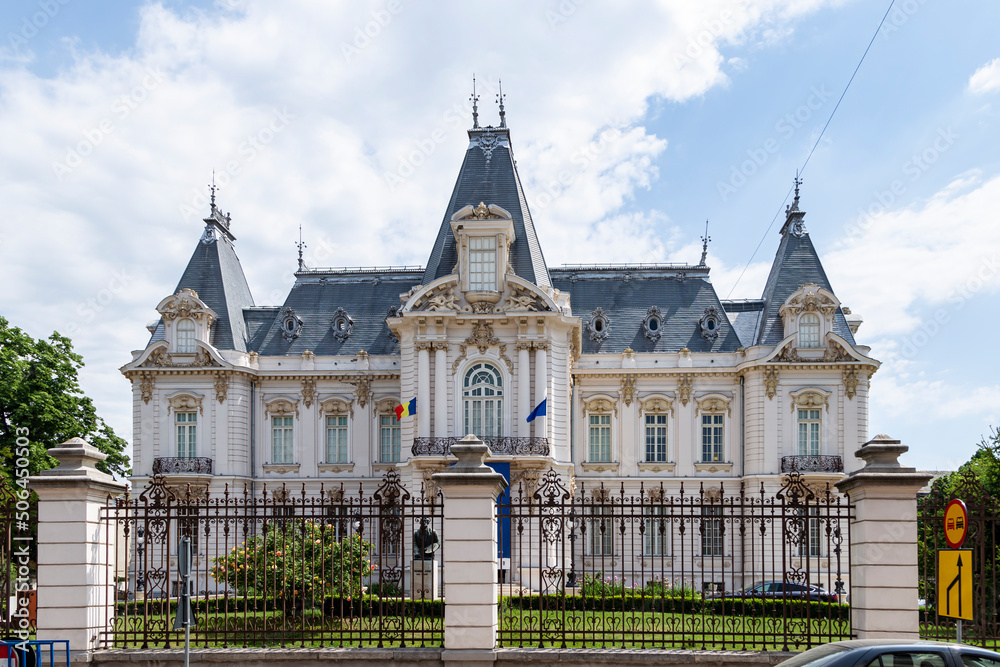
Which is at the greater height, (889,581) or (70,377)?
(70,377)

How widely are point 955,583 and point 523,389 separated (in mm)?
21504

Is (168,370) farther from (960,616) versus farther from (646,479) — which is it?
(960,616)

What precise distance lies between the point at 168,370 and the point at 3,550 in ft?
76.8

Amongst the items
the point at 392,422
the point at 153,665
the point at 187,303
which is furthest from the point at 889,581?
the point at 187,303

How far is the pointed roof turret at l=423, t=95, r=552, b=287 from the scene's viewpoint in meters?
32.0

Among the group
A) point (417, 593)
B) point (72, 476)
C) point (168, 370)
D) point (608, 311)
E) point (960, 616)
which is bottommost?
point (417, 593)

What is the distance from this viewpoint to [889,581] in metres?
11.3

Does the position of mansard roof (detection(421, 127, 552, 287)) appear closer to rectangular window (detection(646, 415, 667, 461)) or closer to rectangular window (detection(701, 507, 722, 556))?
rectangular window (detection(646, 415, 667, 461))

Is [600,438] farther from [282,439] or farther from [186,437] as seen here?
[186,437]

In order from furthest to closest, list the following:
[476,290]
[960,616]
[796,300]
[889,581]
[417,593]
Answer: [796,300] → [476,290] → [417,593] → [889,581] → [960,616]

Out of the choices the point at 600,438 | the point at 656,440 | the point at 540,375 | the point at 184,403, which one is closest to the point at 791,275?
the point at 656,440

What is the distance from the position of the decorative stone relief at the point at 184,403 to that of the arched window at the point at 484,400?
11.0 metres

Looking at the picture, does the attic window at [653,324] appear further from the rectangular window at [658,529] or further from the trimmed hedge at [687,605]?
the trimmed hedge at [687,605]

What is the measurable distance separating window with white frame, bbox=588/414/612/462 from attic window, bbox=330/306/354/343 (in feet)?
35.3
